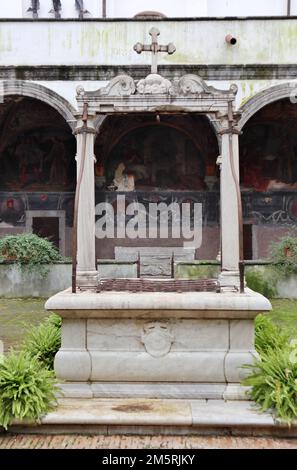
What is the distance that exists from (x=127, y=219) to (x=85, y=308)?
32.9 ft

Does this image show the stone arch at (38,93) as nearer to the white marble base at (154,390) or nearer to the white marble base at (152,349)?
the white marble base at (152,349)

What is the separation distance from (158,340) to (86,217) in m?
1.47

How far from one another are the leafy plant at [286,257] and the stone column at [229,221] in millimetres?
5107

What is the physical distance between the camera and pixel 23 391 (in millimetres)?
3895

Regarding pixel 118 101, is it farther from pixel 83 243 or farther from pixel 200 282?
pixel 200 282

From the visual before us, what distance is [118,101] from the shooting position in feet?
16.6

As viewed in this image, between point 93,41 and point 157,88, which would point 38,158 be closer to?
point 93,41

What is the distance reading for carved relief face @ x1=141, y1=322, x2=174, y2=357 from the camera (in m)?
4.38

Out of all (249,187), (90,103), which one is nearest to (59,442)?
(90,103)

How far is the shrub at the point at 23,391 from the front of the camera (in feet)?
12.5

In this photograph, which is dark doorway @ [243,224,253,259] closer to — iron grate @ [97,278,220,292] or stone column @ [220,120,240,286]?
iron grate @ [97,278,220,292]

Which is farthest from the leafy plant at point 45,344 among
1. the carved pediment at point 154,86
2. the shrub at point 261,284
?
the shrub at point 261,284

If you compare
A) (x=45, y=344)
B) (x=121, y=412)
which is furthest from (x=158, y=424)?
(x=45, y=344)

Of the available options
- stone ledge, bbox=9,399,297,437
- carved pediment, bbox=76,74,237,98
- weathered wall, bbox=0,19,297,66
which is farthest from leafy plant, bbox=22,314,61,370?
weathered wall, bbox=0,19,297,66
